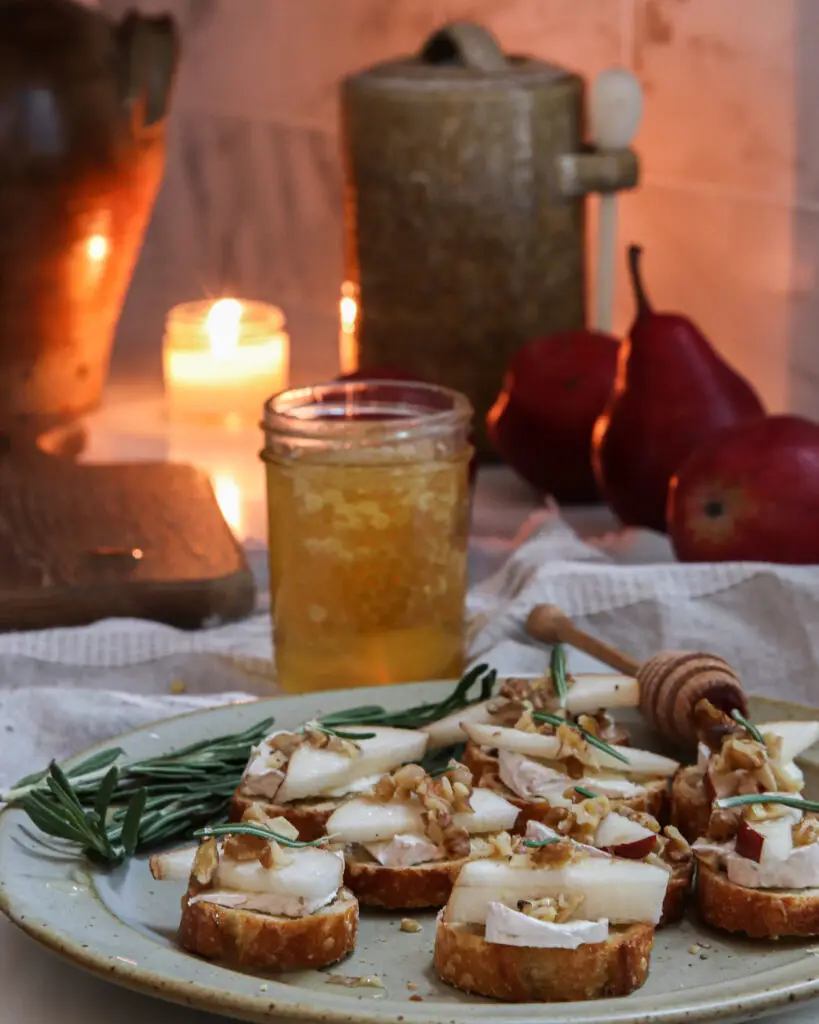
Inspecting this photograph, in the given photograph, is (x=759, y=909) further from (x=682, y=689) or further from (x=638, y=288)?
(x=638, y=288)

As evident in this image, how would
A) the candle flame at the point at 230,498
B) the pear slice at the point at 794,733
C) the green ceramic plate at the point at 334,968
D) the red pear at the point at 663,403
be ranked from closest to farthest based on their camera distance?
the green ceramic plate at the point at 334,968 < the pear slice at the point at 794,733 < the red pear at the point at 663,403 < the candle flame at the point at 230,498

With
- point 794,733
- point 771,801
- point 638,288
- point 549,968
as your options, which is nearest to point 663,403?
point 638,288

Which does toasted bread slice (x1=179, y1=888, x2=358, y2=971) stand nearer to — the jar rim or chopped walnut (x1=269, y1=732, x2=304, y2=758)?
chopped walnut (x1=269, y1=732, x2=304, y2=758)

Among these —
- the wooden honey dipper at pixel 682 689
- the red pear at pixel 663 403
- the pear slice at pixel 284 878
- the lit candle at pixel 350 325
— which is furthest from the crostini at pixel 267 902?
the lit candle at pixel 350 325

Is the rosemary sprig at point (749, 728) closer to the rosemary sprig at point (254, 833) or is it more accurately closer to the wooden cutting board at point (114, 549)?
the rosemary sprig at point (254, 833)

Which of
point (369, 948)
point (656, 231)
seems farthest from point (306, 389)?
point (656, 231)
